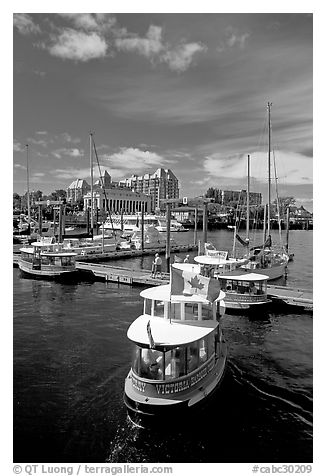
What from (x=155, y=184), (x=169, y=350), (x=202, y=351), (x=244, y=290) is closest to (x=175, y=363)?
(x=169, y=350)

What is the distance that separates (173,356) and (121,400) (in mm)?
2384

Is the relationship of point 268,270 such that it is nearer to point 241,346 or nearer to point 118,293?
point 118,293

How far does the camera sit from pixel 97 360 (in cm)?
1330

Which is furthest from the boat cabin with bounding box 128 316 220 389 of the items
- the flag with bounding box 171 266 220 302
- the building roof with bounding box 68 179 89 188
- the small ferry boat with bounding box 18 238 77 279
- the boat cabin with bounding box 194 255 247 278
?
the building roof with bounding box 68 179 89 188

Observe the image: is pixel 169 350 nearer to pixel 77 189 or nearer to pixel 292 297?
pixel 292 297

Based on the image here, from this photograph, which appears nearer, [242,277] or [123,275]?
[242,277]

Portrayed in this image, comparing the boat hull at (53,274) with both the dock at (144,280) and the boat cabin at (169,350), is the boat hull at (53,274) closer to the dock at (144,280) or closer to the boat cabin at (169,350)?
the dock at (144,280)

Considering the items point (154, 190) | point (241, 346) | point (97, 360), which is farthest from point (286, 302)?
point (154, 190)

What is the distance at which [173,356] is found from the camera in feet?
31.2

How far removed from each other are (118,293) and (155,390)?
16.3 m

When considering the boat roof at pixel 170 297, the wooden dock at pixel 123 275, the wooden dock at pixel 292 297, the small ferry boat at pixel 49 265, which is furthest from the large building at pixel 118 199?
the boat roof at pixel 170 297

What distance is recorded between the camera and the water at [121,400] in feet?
27.3
